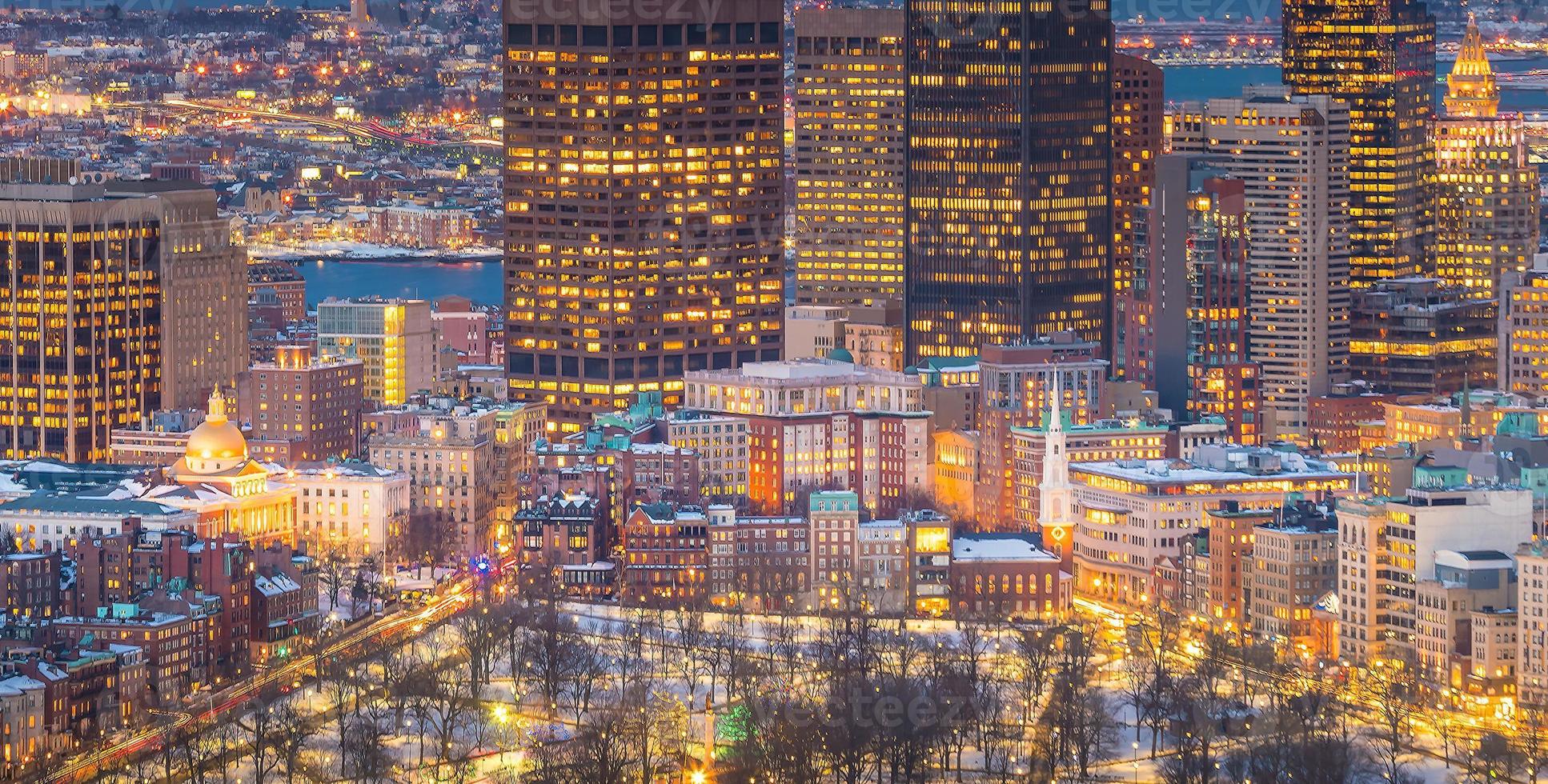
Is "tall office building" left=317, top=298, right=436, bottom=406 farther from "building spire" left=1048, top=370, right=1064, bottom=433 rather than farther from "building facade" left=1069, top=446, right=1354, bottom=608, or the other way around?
"building facade" left=1069, top=446, right=1354, bottom=608

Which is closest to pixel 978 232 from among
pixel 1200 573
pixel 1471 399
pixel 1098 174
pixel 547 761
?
pixel 1098 174

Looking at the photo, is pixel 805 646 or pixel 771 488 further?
pixel 771 488

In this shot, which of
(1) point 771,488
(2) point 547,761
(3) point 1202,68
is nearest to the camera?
(2) point 547,761

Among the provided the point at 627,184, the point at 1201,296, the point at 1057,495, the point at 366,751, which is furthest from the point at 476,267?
the point at 366,751

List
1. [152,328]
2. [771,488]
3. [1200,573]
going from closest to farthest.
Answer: [1200,573] → [771,488] → [152,328]

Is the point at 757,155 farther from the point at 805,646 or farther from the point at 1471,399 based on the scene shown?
the point at 805,646

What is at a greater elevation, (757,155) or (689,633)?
(757,155)
